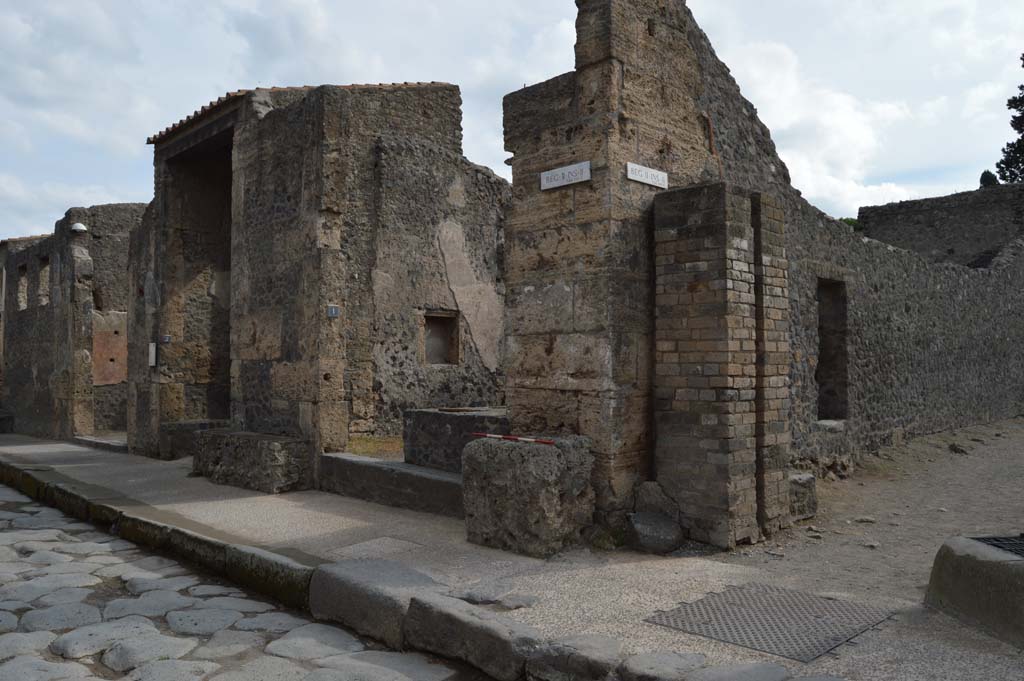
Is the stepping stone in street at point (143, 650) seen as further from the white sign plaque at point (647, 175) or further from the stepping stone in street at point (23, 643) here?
the white sign plaque at point (647, 175)

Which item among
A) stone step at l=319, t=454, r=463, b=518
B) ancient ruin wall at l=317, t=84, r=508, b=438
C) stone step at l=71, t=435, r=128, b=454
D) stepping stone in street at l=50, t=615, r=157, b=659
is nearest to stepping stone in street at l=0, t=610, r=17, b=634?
stepping stone in street at l=50, t=615, r=157, b=659

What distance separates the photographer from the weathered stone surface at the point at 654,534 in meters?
4.98

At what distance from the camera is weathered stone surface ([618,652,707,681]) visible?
2.91 metres

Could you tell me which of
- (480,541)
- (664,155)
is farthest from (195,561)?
(664,155)

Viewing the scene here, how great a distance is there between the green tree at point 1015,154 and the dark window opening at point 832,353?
19.6 meters

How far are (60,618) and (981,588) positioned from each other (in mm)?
4658

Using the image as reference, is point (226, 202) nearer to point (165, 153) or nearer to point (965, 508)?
point (165, 153)

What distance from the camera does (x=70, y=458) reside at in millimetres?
10727

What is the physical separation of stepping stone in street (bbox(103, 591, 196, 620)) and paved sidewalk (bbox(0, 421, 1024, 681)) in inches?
28.0

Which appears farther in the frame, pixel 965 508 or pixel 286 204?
pixel 286 204

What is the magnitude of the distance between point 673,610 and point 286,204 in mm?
6725

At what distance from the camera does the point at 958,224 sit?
16.6 m

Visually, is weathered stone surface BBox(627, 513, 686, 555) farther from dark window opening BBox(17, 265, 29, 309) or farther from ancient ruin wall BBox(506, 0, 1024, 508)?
dark window opening BBox(17, 265, 29, 309)

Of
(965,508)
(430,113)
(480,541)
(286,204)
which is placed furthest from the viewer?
(430,113)
